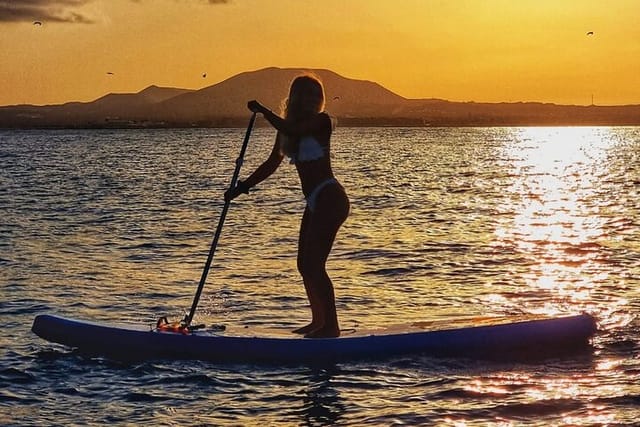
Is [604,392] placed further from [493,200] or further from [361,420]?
[493,200]

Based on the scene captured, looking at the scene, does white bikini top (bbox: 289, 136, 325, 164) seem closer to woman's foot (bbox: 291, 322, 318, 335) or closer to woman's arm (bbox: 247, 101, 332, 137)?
woman's arm (bbox: 247, 101, 332, 137)

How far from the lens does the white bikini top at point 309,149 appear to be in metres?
10.5

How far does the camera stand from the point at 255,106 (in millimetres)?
10195

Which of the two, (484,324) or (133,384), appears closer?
(133,384)

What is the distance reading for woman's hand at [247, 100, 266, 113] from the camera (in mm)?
10117

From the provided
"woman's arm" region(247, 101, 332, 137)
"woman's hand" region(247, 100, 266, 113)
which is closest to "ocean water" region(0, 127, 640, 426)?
"woman's arm" region(247, 101, 332, 137)

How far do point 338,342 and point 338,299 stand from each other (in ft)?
13.7

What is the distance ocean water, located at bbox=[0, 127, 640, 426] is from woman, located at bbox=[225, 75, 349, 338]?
3.50ft

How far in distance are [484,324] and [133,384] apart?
359cm

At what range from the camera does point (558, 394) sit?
974 centimetres

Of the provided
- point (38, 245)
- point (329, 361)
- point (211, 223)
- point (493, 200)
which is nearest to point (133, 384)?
point (329, 361)

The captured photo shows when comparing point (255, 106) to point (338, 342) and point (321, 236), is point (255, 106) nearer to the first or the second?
point (321, 236)

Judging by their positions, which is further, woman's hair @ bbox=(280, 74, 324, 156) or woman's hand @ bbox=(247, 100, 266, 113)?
woman's hair @ bbox=(280, 74, 324, 156)

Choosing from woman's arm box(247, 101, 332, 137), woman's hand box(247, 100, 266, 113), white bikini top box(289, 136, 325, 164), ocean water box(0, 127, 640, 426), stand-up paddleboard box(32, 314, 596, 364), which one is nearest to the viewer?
ocean water box(0, 127, 640, 426)
